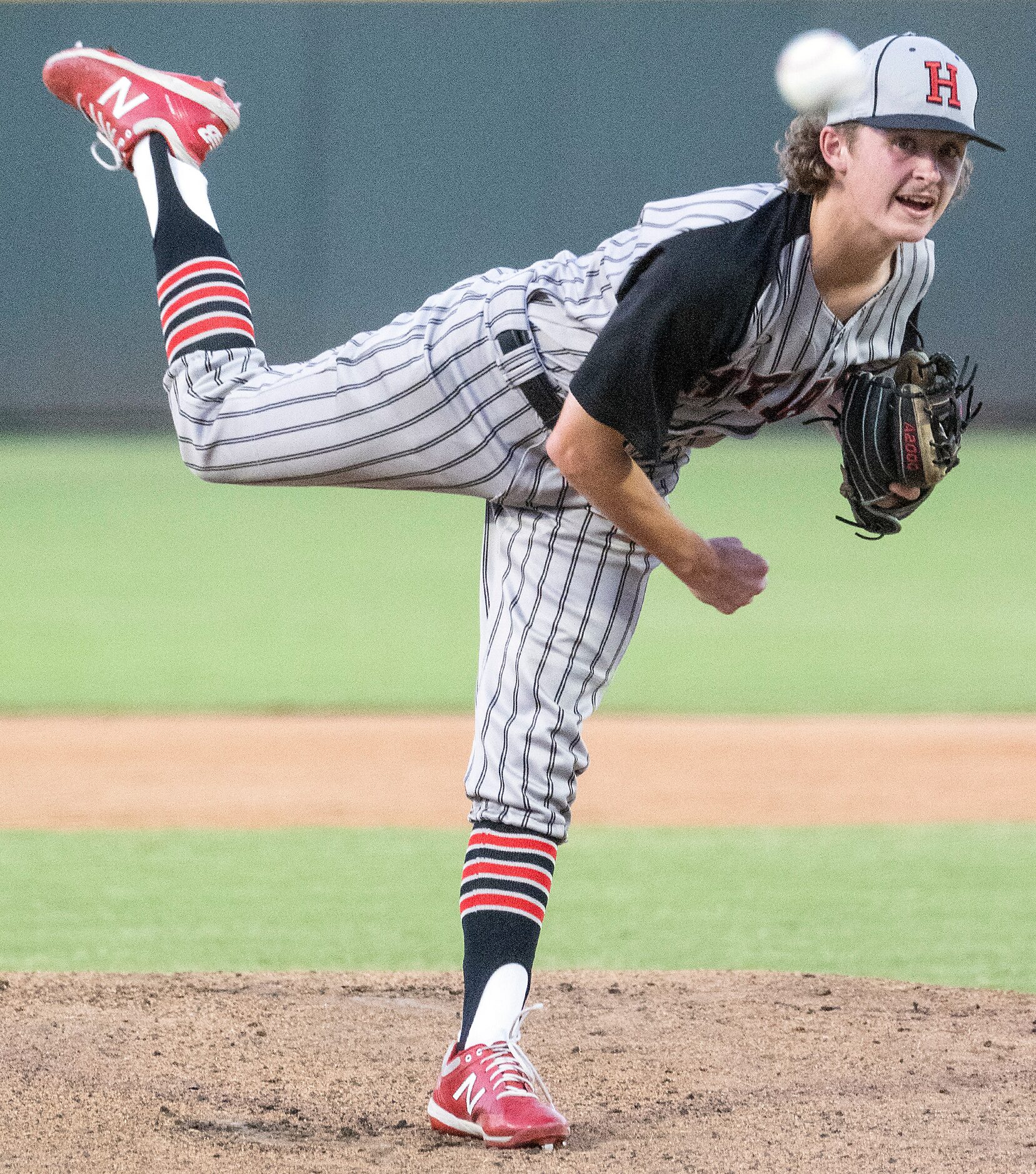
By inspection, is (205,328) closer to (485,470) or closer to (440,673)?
(485,470)

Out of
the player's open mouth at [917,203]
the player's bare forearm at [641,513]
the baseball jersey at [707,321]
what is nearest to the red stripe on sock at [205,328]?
the baseball jersey at [707,321]

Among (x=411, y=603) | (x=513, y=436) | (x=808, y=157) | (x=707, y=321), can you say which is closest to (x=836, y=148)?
(x=808, y=157)

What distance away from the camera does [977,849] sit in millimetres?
4680

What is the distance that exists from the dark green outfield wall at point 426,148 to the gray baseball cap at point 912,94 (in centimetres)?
1332

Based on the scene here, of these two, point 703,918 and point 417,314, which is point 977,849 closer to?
point 703,918

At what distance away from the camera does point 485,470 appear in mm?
2377

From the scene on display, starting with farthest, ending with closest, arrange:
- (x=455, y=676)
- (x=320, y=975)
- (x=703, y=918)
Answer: (x=455, y=676) → (x=703, y=918) → (x=320, y=975)

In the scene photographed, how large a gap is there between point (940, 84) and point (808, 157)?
0.59 ft

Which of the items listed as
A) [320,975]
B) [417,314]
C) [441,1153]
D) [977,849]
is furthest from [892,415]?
[977,849]

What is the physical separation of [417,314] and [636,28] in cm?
1387

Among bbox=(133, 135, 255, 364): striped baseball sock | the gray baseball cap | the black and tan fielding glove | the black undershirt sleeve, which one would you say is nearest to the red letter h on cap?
the gray baseball cap

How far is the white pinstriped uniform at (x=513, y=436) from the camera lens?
2.32 metres

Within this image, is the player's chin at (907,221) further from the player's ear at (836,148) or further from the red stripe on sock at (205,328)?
the red stripe on sock at (205,328)

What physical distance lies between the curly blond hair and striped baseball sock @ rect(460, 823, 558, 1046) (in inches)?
37.8
